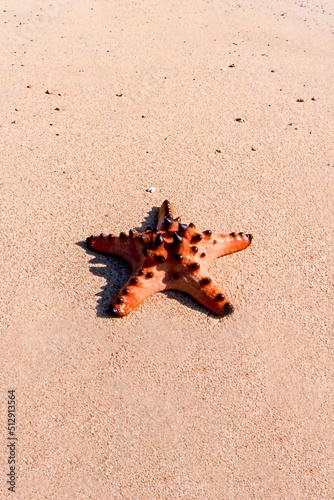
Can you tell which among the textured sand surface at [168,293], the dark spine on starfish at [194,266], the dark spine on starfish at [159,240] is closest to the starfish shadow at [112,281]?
the textured sand surface at [168,293]

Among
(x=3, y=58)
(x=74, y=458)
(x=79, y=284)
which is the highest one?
(x=3, y=58)

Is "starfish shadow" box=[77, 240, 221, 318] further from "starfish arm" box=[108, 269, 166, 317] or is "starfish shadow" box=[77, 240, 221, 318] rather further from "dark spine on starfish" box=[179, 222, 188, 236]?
"dark spine on starfish" box=[179, 222, 188, 236]

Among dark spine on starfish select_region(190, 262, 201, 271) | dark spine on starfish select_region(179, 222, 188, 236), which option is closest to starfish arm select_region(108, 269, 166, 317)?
dark spine on starfish select_region(190, 262, 201, 271)

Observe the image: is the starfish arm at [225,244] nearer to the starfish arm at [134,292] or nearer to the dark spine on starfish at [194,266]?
the dark spine on starfish at [194,266]

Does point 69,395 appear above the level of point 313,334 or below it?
A: below

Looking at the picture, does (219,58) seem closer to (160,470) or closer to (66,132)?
(66,132)

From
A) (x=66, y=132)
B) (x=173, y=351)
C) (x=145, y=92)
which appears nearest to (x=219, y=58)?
(x=145, y=92)

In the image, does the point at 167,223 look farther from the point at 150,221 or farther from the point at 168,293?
the point at 150,221
